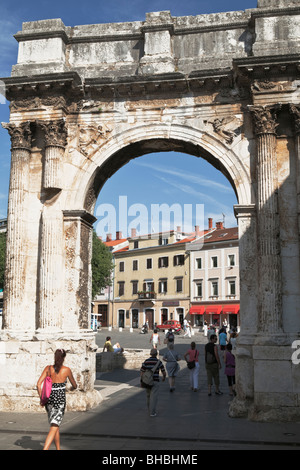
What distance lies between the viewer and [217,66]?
11.1 meters

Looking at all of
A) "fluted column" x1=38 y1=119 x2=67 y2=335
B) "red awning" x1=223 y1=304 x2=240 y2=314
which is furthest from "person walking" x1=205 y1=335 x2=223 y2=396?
"red awning" x1=223 y1=304 x2=240 y2=314

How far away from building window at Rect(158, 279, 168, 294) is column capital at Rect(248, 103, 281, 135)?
4098cm

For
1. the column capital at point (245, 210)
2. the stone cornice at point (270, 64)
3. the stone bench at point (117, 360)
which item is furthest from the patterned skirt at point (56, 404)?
the stone bench at point (117, 360)

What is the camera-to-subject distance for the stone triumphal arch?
10.2 m

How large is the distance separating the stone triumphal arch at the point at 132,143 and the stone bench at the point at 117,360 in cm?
650

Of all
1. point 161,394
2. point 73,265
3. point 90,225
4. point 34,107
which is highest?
point 34,107

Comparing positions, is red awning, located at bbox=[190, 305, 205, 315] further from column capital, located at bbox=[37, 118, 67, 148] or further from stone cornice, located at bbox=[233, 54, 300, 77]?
stone cornice, located at bbox=[233, 54, 300, 77]

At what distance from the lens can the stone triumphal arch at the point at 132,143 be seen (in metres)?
10.2

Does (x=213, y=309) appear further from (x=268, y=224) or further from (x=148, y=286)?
(x=268, y=224)

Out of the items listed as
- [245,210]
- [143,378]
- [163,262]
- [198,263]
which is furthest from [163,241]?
[143,378]

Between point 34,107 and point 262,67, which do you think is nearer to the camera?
point 262,67

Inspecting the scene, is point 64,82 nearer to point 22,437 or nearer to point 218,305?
point 22,437
